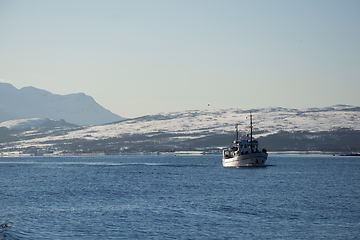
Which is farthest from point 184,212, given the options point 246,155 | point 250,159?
point 250,159

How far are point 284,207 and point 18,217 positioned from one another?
32.3 meters

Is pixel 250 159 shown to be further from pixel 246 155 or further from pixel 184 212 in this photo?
pixel 184 212

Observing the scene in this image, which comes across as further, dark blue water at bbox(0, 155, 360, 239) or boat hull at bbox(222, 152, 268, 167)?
boat hull at bbox(222, 152, 268, 167)

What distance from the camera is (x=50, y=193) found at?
76875mm

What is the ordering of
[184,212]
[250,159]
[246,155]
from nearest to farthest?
[184,212], [246,155], [250,159]

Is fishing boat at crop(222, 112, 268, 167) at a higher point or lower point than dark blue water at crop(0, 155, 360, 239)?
higher

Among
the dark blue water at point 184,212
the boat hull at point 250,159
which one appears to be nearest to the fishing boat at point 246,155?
the boat hull at point 250,159

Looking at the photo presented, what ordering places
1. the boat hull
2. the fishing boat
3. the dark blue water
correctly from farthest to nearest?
the fishing boat → the boat hull → the dark blue water

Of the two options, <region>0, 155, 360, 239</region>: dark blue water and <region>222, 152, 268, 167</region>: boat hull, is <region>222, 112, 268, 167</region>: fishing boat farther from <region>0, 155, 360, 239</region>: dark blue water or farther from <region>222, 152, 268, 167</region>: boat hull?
<region>0, 155, 360, 239</region>: dark blue water

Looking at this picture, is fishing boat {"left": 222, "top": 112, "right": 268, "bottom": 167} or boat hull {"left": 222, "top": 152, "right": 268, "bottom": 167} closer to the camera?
boat hull {"left": 222, "top": 152, "right": 268, "bottom": 167}

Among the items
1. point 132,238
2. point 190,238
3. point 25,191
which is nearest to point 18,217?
point 132,238

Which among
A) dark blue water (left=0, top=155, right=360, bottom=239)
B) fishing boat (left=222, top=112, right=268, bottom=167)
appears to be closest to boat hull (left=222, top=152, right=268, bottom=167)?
fishing boat (left=222, top=112, right=268, bottom=167)

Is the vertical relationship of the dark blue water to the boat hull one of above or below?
below

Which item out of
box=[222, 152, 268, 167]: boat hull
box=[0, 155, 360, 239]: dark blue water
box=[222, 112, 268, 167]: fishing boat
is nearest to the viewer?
box=[0, 155, 360, 239]: dark blue water
